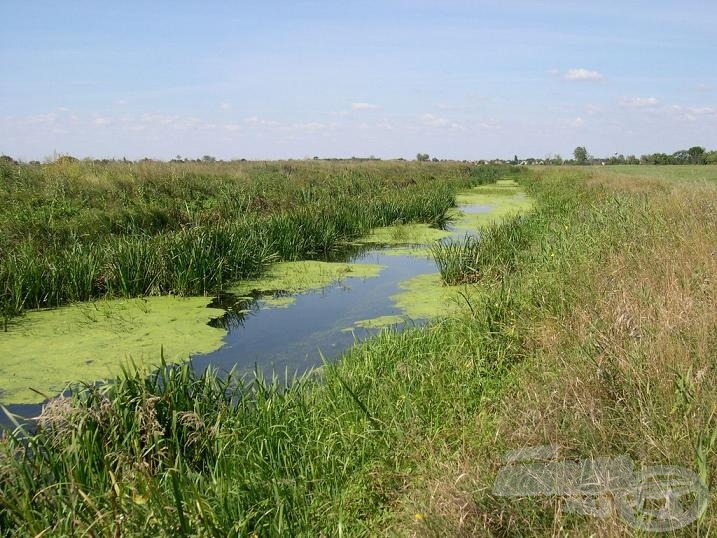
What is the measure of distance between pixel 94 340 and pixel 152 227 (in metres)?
5.28

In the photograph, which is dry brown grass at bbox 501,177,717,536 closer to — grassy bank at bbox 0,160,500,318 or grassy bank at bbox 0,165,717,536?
grassy bank at bbox 0,165,717,536

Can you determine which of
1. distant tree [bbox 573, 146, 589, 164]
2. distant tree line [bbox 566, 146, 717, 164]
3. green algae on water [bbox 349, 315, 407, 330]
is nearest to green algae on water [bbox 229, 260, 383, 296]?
green algae on water [bbox 349, 315, 407, 330]

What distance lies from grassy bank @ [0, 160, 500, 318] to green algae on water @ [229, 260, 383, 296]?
0.26 meters

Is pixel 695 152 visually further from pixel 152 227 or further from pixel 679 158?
pixel 152 227

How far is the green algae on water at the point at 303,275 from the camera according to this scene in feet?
25.1

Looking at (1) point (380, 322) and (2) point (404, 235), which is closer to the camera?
(1) point (380, 322)

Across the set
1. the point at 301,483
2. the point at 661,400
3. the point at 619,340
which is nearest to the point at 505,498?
the point at 661,400

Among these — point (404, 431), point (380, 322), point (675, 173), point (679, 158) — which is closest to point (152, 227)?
point (380, 322)

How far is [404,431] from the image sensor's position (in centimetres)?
280

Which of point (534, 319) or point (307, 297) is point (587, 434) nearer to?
point (534, 319)

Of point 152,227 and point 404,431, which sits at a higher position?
point 152,227

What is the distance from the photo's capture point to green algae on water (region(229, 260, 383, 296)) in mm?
7656

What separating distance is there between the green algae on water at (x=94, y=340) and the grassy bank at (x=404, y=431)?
1222mm

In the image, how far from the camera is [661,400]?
7.20 feet
